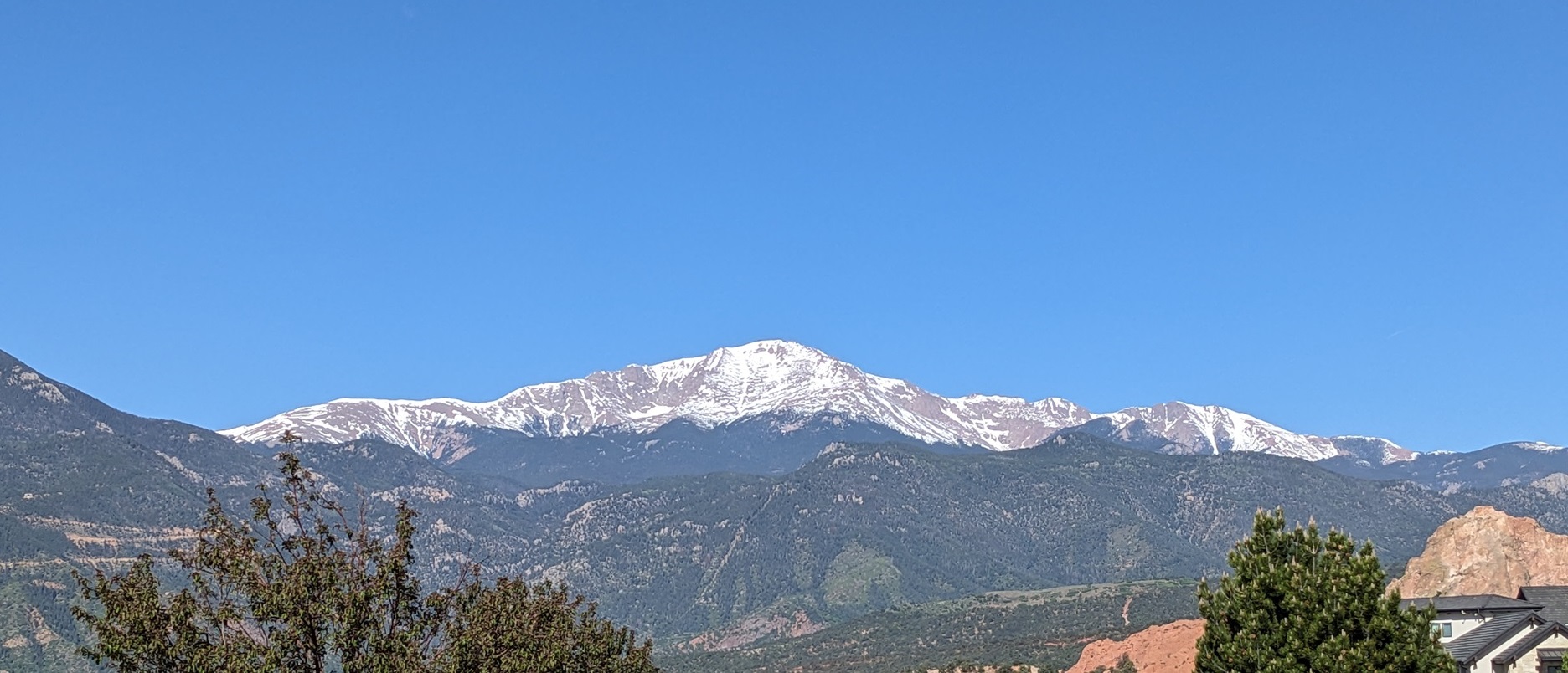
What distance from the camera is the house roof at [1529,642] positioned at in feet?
194

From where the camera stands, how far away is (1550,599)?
68.4 m

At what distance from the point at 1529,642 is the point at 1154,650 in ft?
215

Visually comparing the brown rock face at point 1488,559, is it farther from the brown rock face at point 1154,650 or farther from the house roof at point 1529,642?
the house roof at point 1529,642

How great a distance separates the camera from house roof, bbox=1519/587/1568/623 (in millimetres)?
64625

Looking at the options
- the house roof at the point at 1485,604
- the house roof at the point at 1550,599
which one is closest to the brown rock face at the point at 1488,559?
the house roof at the point at 1485,604

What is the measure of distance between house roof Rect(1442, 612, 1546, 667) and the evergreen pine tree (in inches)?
835

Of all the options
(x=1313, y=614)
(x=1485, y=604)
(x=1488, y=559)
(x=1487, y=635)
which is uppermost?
(x=1488, y=559)

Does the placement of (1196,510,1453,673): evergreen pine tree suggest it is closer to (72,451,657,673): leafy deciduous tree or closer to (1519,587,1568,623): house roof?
(72,451,657,673): leafy deciduous tree

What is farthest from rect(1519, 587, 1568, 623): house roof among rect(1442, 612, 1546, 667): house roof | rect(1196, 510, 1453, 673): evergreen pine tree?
rect(1196, 510, 1453, 673): evergreen pine tree

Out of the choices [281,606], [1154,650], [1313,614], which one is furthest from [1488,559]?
[281,606]

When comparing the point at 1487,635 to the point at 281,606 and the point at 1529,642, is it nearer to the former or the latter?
the point at 1529,642

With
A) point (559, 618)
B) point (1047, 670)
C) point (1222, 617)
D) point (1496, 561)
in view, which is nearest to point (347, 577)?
point (559, 618)

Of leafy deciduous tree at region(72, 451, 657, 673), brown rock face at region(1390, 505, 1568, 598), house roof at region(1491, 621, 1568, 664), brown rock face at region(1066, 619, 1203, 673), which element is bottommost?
brown rock face at region(1066, 619, 1203, 673)

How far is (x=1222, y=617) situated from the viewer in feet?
143
